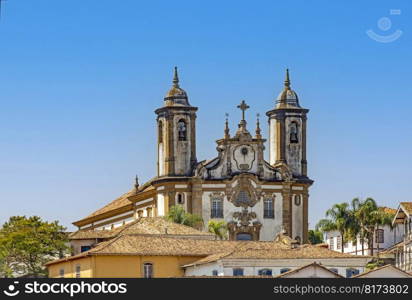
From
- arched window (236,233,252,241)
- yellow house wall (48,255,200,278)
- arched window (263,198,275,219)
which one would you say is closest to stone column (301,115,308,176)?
arched window (263,198,275,219)

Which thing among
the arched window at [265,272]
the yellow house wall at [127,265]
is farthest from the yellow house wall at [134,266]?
the arched window at [265,272]

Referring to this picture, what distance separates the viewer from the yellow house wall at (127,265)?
132 metres

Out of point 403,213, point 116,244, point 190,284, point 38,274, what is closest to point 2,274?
point 38,274

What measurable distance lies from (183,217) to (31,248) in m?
17.4

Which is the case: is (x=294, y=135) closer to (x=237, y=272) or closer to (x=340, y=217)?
(x=340, y=217)

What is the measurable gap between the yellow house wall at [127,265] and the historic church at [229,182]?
39359 mm

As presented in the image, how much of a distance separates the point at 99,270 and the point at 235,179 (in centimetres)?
4655

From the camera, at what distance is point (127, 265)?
133 metres

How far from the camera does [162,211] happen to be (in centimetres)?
17675

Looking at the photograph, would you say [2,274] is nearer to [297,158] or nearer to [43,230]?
[43,230]

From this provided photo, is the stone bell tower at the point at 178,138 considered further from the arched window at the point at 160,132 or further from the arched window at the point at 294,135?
the arched window at the point at 294,135

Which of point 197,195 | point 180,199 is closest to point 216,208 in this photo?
point 197,195

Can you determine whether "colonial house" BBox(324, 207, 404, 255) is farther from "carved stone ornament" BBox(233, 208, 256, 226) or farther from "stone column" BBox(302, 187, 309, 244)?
"carved stone ornament" BBox(233, 208, 256, 226)

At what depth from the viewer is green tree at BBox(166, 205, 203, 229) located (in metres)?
168
